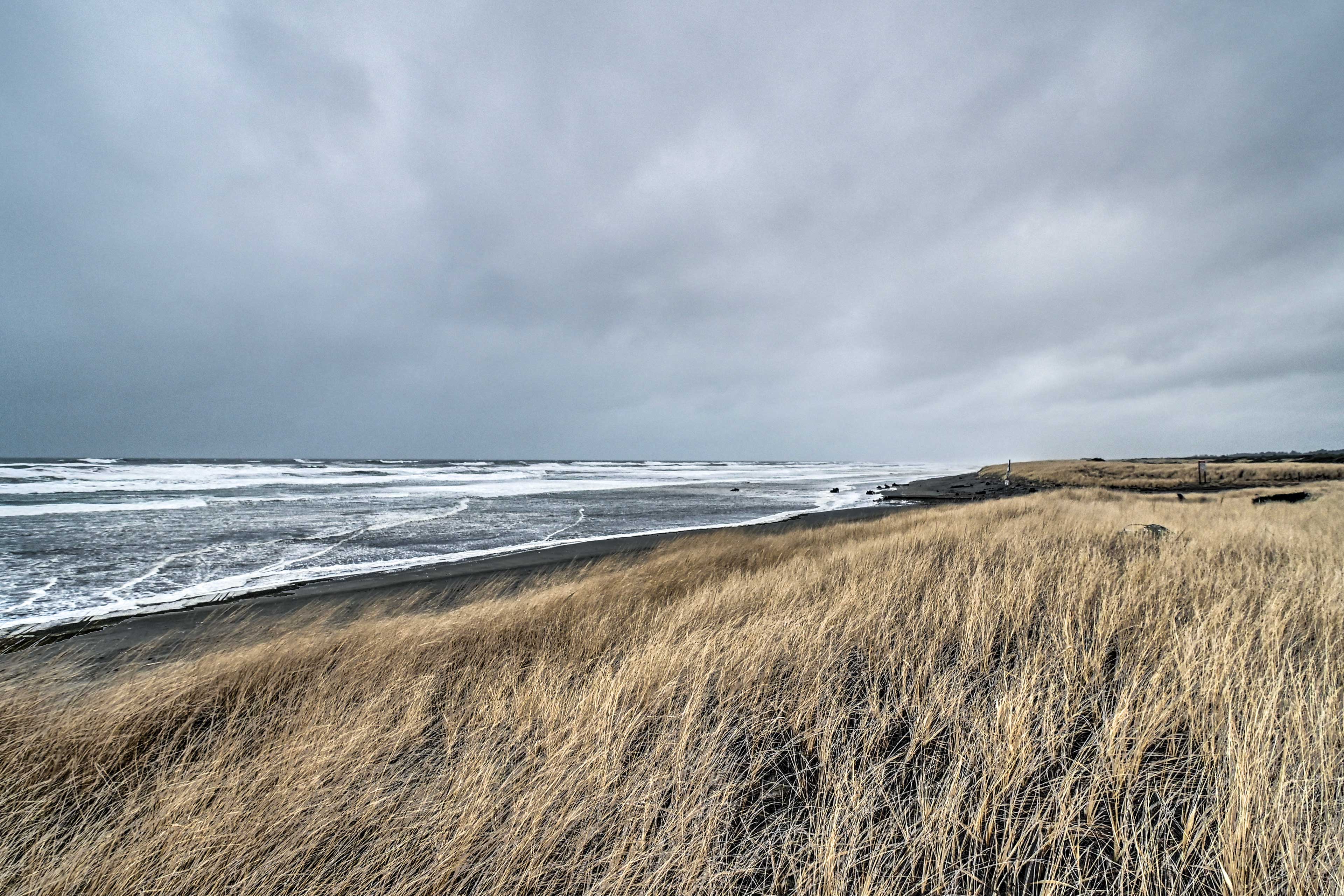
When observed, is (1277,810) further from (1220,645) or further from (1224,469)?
(1224,469)

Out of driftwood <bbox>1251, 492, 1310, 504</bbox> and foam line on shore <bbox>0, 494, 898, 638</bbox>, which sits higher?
driftwood <bbox>1251, 492, 1310, 504</bbox>

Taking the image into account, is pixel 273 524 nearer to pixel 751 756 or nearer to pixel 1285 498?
pixel 751 756

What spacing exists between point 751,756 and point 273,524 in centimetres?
2566

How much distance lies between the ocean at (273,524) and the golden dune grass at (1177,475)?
1626 centimetres

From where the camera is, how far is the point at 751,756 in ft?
11.2

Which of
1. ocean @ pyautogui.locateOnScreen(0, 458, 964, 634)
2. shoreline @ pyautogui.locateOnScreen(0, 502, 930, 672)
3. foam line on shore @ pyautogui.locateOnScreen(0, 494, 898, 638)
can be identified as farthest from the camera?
ocean @ pyautogui.locateOnScreen(0, 458, 964, 634)

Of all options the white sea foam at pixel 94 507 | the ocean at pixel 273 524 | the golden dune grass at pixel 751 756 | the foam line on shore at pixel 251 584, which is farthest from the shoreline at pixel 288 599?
the white sea foam at pixel 94 507

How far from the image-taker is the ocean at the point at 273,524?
1230 centimetres

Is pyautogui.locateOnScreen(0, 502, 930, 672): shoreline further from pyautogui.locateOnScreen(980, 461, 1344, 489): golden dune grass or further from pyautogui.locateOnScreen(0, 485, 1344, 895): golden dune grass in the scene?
pyautogui.locateOnScreen(980, 461, 1344, 489): golden dune grass

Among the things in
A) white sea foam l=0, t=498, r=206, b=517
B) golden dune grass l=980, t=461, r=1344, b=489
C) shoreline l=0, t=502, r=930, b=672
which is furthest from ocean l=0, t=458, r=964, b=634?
golden dune grass l=980, t=461, r=1344, b=489

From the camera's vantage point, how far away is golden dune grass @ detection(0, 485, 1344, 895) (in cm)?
254

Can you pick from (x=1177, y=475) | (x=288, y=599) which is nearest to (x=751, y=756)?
(x=288, y=599)

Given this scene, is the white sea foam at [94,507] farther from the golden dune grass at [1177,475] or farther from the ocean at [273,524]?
the golden dune grass at [1177,475]

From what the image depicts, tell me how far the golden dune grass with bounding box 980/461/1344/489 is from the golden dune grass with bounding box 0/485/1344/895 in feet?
124
